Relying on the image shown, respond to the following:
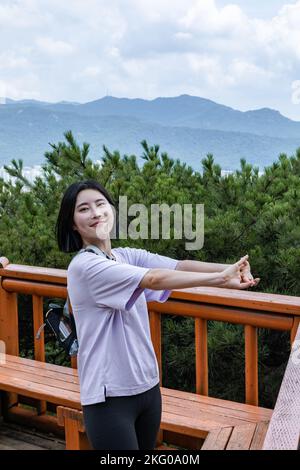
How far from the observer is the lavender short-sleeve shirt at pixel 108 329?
64.6 inches

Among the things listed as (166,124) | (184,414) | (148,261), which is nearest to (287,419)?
(148,261)

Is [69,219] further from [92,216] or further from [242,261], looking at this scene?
[242,261]

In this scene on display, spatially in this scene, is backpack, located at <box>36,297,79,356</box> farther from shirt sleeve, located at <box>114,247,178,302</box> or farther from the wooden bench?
the wooden bench

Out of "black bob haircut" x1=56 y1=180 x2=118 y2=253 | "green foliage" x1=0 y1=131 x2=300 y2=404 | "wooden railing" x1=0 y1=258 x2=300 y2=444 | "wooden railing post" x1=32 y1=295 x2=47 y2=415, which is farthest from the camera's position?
"green foliage" x1=0 y1=131 x2=300 y2=404

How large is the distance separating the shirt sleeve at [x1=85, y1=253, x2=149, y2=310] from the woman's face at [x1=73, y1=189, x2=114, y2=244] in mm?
132

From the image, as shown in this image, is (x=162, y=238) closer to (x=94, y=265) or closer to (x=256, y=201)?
(x=256, y=201)

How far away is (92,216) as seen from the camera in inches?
69.8

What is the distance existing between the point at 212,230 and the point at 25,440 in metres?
1.50

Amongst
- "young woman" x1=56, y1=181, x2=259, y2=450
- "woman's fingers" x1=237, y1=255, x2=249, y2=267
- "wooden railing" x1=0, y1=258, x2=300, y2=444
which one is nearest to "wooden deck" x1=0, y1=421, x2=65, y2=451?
"wooden railing" x1=0, y1=258, x2=300, y2=444

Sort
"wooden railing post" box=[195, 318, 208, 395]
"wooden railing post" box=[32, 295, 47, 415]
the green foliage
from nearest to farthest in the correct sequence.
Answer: "wooden railing post" box=[195, 318, 208, 395] → "wooden railing post" box=[32, 295, 47, 415] → the green foliage

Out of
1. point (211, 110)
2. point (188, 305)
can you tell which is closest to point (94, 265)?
point (188, 305)

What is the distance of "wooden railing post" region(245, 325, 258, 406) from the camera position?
253 centimetres

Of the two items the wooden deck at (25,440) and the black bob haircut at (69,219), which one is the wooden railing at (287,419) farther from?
the wooden deck at (25,440)

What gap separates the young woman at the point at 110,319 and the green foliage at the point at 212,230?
143cm
